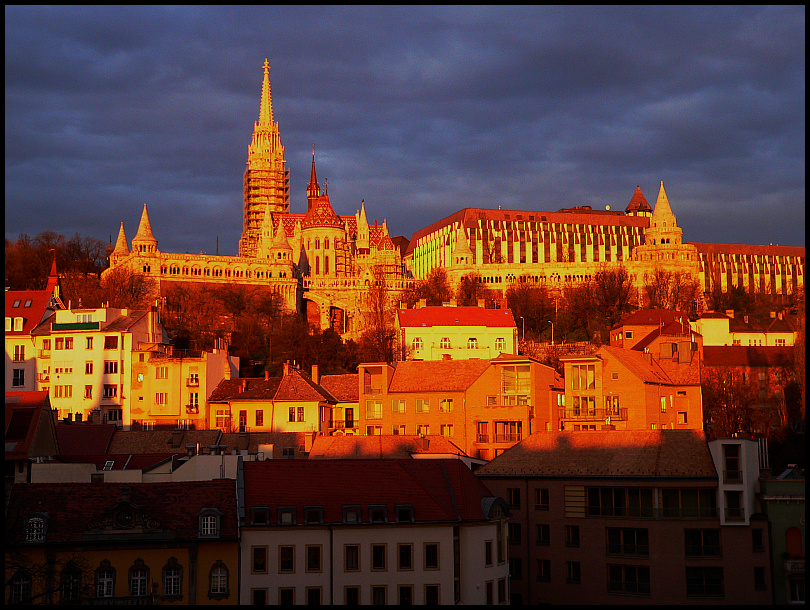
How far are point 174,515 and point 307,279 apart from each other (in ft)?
408

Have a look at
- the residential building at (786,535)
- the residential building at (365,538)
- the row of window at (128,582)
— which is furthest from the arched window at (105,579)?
the residential building at (786,535)

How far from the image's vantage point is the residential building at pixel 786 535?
46094mm

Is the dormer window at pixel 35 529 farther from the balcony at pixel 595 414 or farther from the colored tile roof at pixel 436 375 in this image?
the balcony at pixel 595 414

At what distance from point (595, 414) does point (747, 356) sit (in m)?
31.7

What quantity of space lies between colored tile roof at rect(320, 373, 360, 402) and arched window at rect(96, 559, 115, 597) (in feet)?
137

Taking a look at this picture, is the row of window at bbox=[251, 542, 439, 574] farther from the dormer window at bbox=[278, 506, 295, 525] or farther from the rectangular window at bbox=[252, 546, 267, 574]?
the dormer window at bbox=[278, 506, 295, 525]

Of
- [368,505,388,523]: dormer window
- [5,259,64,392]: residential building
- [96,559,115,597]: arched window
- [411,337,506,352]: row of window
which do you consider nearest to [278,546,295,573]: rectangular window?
[368,505,388,523]: dormer window

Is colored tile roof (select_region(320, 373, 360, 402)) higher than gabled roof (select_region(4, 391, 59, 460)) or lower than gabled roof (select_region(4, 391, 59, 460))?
higher

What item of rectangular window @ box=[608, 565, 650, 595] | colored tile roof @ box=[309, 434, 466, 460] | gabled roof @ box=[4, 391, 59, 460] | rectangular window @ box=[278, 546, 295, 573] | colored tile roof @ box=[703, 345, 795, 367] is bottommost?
rectangular window @ box=[608, 565, 650, 595]

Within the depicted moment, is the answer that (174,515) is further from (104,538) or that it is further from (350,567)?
(350,567)

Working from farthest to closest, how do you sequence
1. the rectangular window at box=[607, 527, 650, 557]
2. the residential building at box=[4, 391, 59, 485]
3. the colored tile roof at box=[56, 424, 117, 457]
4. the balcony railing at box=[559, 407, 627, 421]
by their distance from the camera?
1. the balcony railing at box=[559, 407, 627, 421]
2. the colored tile roof at box=[56, 424, 117, 457]
3. the residential building at box=[4, 391, 59, 485]
4. the rectangular window at box=[607, 527, 650, 557]

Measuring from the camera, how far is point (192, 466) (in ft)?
167

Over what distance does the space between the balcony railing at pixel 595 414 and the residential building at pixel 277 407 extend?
16.7 meters

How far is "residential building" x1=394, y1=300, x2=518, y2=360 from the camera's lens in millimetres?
110000
